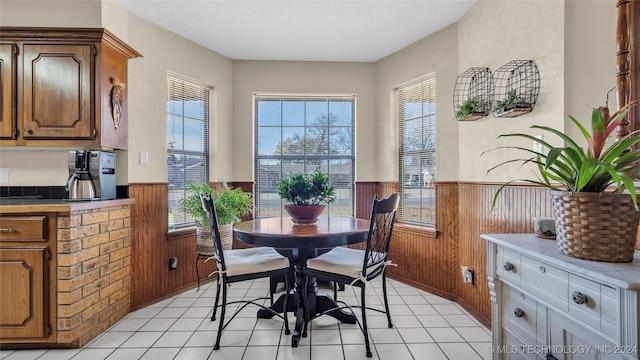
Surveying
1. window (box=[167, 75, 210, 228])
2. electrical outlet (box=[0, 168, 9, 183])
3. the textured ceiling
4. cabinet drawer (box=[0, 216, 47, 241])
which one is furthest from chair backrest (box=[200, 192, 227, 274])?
electrical outlet (box=[0, 168, 9, 183])

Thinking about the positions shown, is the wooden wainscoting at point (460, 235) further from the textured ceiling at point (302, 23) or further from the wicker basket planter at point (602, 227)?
the textured ceiling at point (302, 23)

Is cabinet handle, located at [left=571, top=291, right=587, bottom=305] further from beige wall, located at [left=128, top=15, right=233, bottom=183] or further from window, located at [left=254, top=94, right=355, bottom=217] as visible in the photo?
beige wall, located at [left=128, top=15, right=233, bottom=183]

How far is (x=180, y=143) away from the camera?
10.7 feet

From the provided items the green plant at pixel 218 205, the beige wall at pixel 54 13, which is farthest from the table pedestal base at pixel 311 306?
the beige wall at pixel 54 13

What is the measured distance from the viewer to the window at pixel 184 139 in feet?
10.4

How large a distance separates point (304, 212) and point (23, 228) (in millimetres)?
1808

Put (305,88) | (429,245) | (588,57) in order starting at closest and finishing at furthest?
(588,57) < (429,245) < (305,88)

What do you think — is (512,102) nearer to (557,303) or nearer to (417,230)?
(557,303)

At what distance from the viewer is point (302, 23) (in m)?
2.88

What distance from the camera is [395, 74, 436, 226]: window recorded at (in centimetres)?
319

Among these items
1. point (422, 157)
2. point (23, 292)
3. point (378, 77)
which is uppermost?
point (378, 77)

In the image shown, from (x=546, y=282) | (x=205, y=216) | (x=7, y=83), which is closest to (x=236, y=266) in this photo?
(x=205, y=216)

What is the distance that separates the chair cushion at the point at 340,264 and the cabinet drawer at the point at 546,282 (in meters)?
0.97

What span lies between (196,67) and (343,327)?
9.62ft
